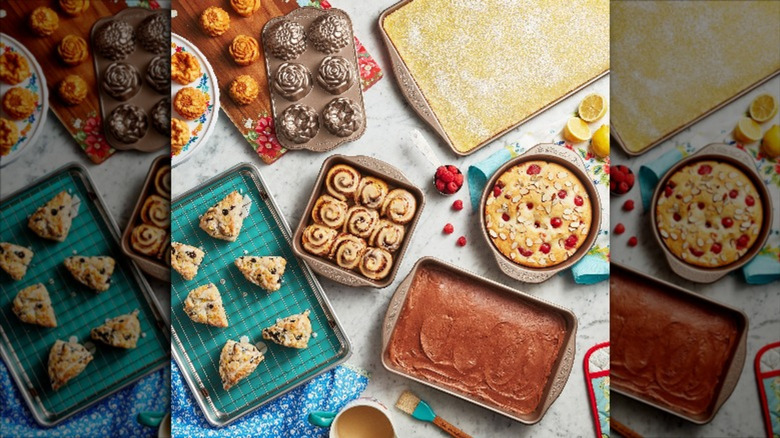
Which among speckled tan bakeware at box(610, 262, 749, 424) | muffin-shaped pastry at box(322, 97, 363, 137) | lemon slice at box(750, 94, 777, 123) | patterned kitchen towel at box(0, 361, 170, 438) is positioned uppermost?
muffin-shaped pastry at box(322, 97, 363, 137)

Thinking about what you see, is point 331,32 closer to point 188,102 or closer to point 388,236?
point 188,102

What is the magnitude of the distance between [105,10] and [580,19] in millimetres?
2120

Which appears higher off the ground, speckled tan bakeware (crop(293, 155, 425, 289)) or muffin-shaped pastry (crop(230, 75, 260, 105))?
muffin-shaped pastry (crop(230, 75, 260, 105))

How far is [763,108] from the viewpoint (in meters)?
3.11

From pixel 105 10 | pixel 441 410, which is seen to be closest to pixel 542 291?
pixel 441 410

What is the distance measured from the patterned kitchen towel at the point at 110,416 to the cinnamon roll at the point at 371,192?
49.9 inches

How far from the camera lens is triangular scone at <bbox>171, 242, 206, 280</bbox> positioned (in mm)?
3047

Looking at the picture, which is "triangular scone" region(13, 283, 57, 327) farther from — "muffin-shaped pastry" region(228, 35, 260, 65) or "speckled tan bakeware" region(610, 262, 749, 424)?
"speckled tan bakeware" region(610, 262, 749, 424)

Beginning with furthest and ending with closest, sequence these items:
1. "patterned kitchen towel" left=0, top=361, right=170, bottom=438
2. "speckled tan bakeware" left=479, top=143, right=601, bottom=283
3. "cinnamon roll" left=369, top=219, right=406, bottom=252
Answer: "patterned kitchen towel" left=0, top=361, right=170, bottom=438 → "cinnamon roll" left=369, top=219, right=406, bottom=252 → "speckled tan bakeware" left=479, top=143, right=601, bottom=283

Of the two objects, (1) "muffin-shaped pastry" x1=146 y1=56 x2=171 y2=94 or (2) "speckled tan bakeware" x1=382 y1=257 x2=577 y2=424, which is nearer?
(2) "speckled tan bakeware" x1=382 y1=257 x2=577 y2=424

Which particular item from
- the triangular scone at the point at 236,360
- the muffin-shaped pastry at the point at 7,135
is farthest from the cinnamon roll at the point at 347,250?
the muffin-shaped pastry at the point at 7,135

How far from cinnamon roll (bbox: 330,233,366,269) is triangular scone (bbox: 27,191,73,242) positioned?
1.24m

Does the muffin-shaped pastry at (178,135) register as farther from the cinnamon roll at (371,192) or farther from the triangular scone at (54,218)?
the cinnamon roll at (371,192)

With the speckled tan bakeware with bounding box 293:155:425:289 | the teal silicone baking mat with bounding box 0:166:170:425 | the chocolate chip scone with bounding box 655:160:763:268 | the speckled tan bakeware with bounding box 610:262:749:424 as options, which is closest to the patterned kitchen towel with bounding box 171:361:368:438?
the teal silicone baking mat with bounding box 0:166:170:425
